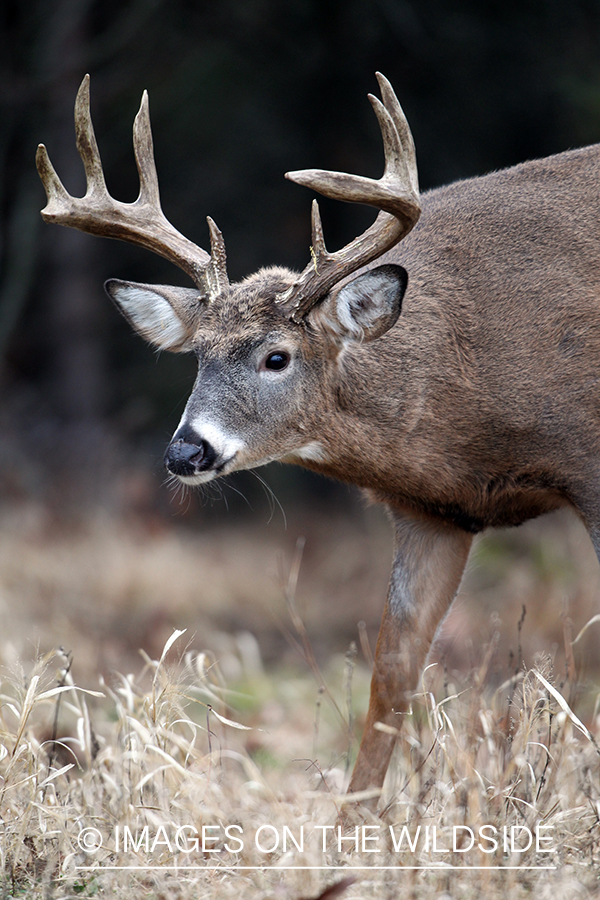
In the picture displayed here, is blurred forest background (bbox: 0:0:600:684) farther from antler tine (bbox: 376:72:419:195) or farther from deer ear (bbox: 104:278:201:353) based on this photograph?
antler tine (bbox: 376:72:419:195)

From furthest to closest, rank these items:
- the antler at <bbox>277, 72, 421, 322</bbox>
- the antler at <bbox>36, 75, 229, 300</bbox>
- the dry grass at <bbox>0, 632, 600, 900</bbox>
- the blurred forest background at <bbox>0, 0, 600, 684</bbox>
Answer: the blurred forest background at <bbox>0, 0, 600, 684</bbox> → the antler at <bbox>36, 75, 229, 300</bbox> → the antler at <bbox>277, 72, 421, 322</bbox> → the dry grass at <bbox>0, 632, 600, 900</bbox>

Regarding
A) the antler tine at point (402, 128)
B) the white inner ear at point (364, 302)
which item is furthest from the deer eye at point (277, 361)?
the antler tine at point (402, 128)

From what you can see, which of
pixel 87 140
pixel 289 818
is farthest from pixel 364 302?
pixel 289 818

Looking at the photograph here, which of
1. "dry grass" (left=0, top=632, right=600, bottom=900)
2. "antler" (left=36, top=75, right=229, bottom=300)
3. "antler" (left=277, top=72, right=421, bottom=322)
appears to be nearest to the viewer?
"dry grass" (left=0, top=632, right=600, bottom=900)

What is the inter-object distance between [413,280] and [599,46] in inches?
295

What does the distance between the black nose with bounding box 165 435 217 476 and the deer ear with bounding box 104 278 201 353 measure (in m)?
0.77

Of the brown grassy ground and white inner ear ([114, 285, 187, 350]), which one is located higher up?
white inner ear ([114, 285, 187, 350])

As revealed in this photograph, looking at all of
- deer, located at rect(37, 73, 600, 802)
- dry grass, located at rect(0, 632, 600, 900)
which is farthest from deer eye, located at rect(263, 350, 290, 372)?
dry grass, located at rect(0, 632, 600, 900)

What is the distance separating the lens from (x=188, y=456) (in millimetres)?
3889

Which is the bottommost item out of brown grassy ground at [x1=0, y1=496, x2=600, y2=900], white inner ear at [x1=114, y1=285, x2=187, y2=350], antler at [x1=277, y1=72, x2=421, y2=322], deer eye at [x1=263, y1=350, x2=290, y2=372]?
brown grassy ground at [x1=0, y1=496, x2=600, y2=900]

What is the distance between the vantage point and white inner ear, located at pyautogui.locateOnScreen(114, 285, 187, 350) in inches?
183

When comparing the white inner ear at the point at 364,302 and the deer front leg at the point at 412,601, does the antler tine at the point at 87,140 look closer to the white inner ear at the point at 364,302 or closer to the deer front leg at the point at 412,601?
Answer: the white inner ear at the point at 364,302

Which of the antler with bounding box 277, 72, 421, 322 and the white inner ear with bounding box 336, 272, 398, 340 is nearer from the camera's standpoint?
the antler with bounding box 277, 72, 421, 322

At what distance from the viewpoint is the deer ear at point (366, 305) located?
4.04 m
